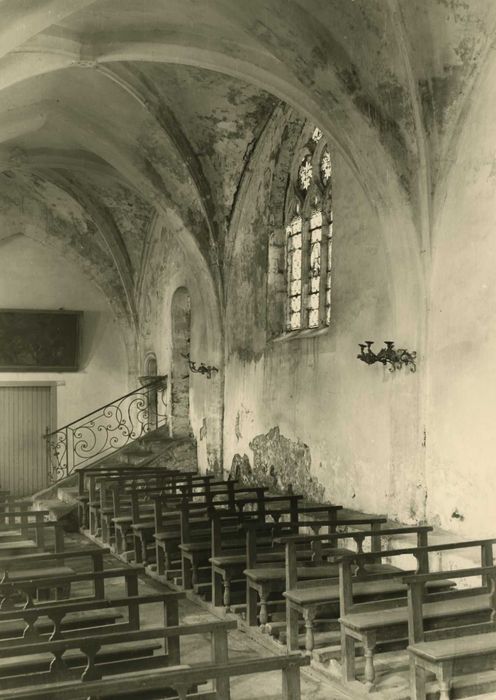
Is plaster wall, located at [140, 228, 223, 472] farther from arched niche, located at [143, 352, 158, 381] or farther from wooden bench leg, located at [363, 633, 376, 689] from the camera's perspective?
wooden bench leg, located at [363, 633, 376, 689]

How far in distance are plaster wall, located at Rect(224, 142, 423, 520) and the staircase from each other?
208 centimetres

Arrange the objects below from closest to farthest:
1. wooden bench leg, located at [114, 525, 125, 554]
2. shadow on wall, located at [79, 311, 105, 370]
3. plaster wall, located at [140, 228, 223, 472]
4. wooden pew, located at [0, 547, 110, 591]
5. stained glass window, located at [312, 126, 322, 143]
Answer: wooden pew, located at [0, 547, 110, 591]
wooden bench leg, located at [114, 525, 125, 554]
stained glass window, located at [312, 126, 322, 143]
plaster wall, located at [140, 228, 223, 472]
shadow on wall, located at [79, 311, 105, 370]

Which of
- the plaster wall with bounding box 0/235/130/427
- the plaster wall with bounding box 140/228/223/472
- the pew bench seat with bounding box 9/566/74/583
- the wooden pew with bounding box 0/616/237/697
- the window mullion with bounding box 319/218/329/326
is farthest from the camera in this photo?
the plaster wall with bounding box 0/235/130/427

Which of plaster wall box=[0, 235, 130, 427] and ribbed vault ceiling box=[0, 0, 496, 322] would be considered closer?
ribbed vault ceiling box=[0, 0, 496, 322]

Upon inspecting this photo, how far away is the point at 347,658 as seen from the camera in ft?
18.0

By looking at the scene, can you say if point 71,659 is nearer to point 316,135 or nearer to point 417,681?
point 417,681

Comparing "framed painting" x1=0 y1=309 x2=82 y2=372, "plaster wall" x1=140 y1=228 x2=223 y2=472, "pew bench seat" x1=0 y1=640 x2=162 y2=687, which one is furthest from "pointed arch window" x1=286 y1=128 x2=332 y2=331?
"framed painting" x1=0 y1=309 x2=82 y2=372

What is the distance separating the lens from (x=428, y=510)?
8211 millimetres

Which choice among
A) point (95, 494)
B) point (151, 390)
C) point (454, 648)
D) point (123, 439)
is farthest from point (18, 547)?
point (123, 439)

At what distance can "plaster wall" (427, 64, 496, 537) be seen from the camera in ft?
24.5

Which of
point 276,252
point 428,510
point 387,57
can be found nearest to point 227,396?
point 276,252

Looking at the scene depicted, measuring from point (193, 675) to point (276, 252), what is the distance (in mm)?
9110

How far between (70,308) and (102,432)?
280 cm

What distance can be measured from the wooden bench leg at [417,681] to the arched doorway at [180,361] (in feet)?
35.1
